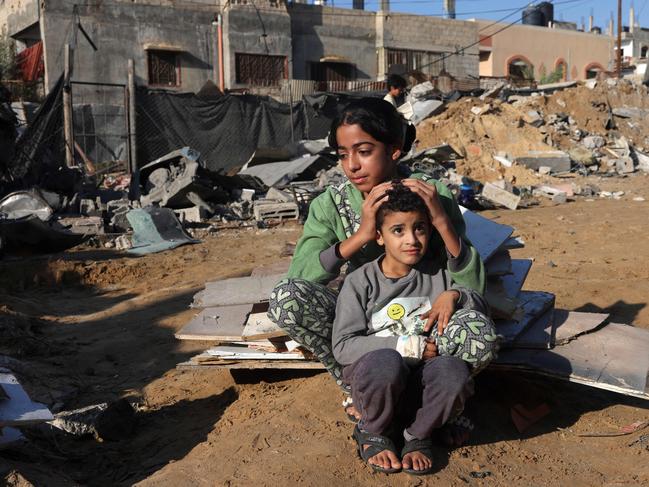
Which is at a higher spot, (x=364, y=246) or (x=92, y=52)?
(x=92, y=52)

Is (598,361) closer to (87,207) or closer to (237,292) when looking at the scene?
(237,292)

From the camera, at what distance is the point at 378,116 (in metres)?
2.79

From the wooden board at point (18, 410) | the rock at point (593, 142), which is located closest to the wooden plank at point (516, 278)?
the wooden board at point (18, 410)

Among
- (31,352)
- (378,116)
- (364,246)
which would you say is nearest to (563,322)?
(364,246)

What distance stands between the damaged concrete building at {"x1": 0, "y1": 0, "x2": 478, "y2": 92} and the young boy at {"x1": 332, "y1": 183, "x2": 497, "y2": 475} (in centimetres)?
1971

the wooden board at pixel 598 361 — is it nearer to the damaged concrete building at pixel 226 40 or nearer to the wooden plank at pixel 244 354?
the wooden plank at pixel 244 354

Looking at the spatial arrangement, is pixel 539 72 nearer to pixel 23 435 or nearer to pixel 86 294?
pixel 86 294

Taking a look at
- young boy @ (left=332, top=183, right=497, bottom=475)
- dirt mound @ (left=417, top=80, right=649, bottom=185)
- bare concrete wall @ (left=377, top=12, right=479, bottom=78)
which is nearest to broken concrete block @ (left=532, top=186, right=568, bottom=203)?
dirt mound @ (left=417, top=80, right=649, bottom=185)

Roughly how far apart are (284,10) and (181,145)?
12.7 meters

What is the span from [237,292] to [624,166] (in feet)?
45.6

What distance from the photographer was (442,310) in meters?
2.54

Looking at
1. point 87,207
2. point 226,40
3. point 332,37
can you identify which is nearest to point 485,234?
point 87,207

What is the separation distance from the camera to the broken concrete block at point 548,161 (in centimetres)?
1508

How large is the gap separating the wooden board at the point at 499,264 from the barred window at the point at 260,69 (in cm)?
→ 2177
